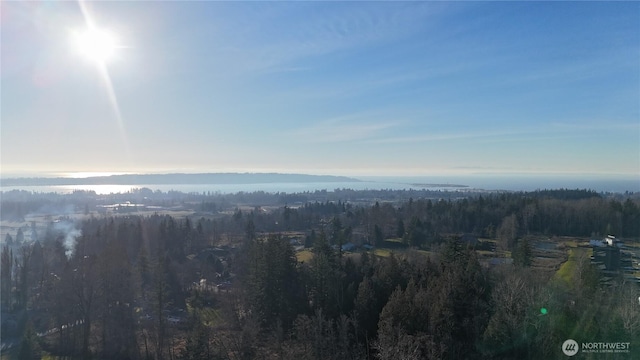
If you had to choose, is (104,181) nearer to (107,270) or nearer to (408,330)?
(107,270)

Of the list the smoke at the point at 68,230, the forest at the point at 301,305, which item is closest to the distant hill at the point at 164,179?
the smoke at the point at 68,230

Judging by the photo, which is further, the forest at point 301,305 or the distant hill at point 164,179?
the distant hill at point 164,179

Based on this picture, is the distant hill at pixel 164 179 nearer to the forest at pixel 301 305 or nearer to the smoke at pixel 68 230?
the smoke at pixel 68 230

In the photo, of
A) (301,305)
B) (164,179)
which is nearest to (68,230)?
(301,305)

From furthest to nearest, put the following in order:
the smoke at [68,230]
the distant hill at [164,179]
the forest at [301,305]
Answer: the distant hill at [164,179]
the smoke at [68,230]
the forest at [301,305]

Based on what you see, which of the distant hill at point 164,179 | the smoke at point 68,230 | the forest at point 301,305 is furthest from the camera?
the distant hill at point 164,179

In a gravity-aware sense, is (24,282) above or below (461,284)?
below

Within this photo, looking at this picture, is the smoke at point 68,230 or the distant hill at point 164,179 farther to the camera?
the distant hill at point 164,179

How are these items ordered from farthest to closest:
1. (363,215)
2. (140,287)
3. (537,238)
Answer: (363,215) → (537,238) → (140,287)

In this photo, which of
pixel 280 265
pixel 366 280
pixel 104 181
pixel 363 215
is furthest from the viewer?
pixel 104 181

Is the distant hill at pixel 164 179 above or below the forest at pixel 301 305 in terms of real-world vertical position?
above

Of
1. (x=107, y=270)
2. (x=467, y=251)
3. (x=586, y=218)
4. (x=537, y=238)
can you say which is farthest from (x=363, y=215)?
(x=107, y=270)
